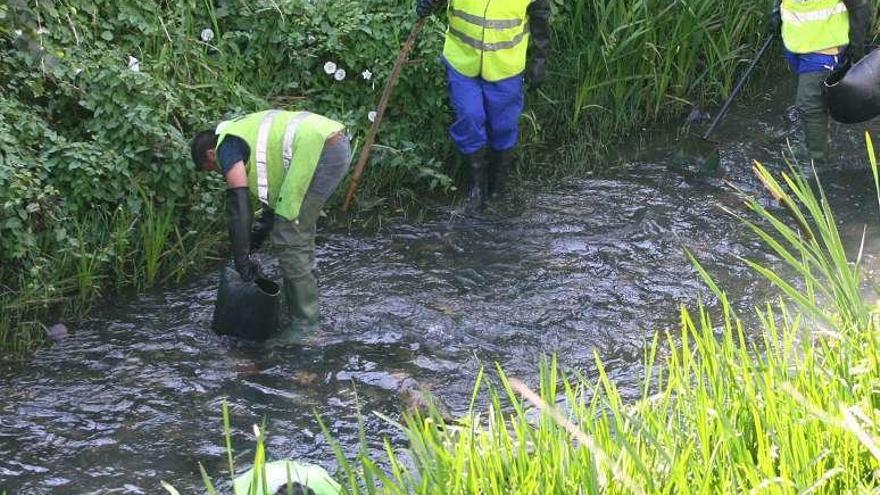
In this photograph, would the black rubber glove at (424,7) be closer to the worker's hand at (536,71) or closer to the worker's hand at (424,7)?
the worker's hand at (424,7)

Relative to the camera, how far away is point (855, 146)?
794 cm

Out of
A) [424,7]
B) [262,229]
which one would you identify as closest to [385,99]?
[424,7]

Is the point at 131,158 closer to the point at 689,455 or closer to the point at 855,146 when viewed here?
the point at 689,455

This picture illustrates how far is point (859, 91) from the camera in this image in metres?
6.70

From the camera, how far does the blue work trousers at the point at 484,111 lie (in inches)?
275

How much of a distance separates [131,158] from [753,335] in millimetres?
3369

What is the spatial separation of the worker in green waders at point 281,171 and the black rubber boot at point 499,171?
192cm

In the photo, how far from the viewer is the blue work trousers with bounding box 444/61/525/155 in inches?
275

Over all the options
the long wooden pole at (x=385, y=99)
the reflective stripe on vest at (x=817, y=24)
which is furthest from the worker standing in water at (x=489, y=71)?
the reflective stripe on vest at (x=817, y=24)

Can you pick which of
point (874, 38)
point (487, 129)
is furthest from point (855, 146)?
point (487, 129)


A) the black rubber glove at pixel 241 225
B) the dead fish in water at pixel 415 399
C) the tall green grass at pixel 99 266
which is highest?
the black rubber glove at pixel 241 225

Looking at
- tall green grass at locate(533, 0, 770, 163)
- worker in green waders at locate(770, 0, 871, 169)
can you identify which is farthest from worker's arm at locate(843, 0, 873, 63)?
tall green grass at locate(533, 0, 770, 163)

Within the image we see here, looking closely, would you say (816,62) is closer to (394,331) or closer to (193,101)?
(394,331)

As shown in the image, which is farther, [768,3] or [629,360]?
[768,3]
